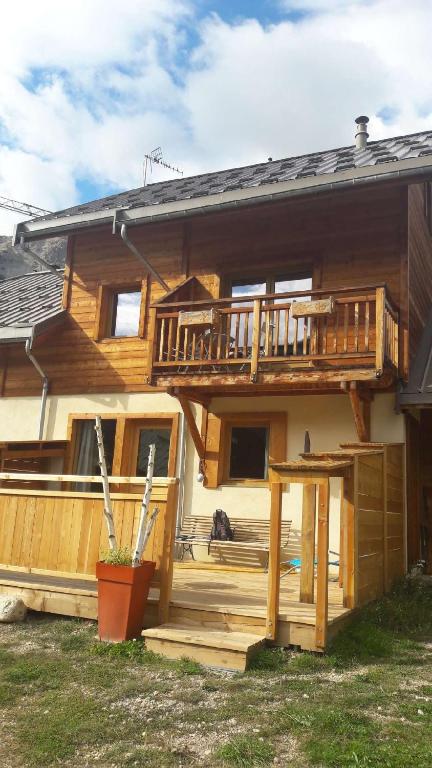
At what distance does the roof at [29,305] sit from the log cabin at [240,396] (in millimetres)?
66

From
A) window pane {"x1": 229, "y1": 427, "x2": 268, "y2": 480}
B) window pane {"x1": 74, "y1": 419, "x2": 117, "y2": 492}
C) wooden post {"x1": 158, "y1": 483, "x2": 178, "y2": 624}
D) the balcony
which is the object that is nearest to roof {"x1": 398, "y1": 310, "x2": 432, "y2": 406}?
the balcony

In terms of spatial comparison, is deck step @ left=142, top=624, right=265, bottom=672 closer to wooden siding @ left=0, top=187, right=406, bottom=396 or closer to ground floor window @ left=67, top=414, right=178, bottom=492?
ground floor window @ left=67, top=414, right=178, bottom=492

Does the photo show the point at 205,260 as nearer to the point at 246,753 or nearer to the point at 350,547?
the point at 350,547

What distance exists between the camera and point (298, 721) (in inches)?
143

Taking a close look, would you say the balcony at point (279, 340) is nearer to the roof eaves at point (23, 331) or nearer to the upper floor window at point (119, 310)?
the upper floor window at point (119, 310)

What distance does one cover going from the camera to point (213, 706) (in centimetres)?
392

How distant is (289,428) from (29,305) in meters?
6.20

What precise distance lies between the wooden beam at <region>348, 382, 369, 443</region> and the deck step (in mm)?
3570

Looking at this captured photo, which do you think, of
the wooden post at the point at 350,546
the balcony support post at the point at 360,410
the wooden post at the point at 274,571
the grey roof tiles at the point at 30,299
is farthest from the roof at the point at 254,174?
the wooden post at the point at 274,571

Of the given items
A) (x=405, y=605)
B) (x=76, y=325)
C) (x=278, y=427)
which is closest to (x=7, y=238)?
(x=76, y=325)

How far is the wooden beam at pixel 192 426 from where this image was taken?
9.10 meters

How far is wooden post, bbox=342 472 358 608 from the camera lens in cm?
564

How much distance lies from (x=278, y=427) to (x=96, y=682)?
17.3 ft

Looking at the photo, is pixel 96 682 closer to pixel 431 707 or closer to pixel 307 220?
pixel 431 707
